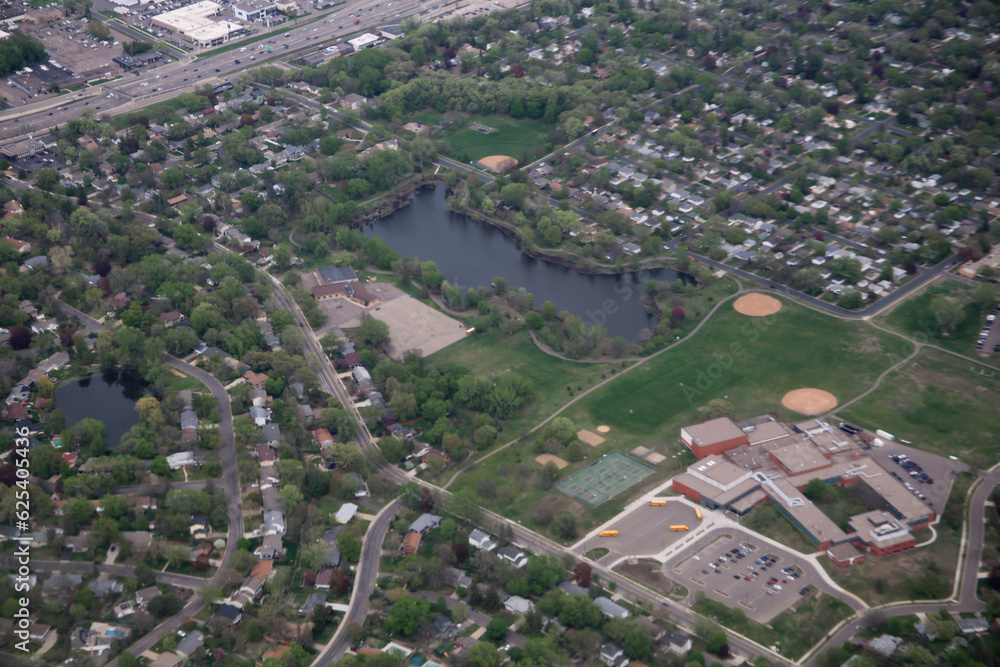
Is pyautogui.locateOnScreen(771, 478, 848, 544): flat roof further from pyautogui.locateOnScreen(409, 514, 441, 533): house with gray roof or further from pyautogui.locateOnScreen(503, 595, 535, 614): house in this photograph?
pyautogui.locateOnScreen(409, 514, 441, 533): house with gray roof

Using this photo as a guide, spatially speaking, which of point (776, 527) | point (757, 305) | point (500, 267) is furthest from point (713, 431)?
point (500, 267)

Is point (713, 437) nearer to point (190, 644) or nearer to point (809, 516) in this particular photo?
Answer: point (809, 516)

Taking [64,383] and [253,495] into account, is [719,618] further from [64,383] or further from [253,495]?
[64,383]

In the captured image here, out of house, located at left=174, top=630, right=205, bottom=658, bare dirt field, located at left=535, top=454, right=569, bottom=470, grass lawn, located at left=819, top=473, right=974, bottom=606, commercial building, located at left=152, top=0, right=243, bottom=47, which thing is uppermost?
commercial building, located at left=152, top=0, right=243, bottom=47

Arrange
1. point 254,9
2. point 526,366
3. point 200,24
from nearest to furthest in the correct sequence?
point 526,366, point 200,24, point 254,9

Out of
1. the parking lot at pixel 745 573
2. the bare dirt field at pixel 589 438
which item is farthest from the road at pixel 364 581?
the parking lot at pixel 745 573

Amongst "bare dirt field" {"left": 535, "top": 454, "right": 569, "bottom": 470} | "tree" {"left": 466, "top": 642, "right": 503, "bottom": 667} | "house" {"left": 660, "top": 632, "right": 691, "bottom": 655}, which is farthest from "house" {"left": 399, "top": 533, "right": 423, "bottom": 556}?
"house" {"left": 660, "top": 632, "right": 691, "bottom": 655}

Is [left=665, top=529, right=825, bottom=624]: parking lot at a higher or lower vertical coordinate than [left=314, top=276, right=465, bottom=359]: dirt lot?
lower
